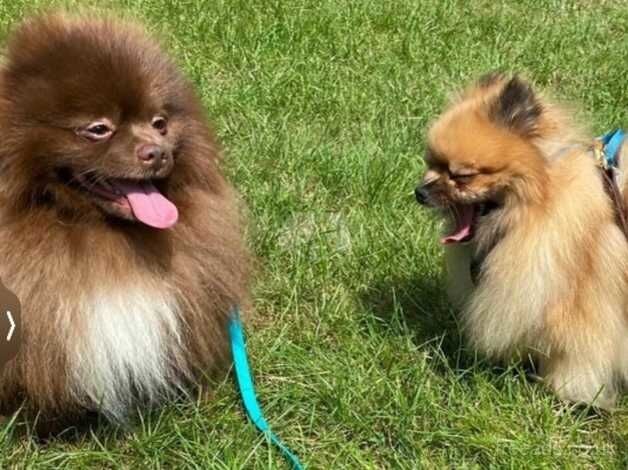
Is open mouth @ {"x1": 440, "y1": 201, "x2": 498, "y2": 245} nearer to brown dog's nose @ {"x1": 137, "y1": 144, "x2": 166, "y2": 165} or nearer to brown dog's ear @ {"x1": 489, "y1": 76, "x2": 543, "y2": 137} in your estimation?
brown dog's ear @ {"x1": 489, "y1": 76, "x2": 543, "y2": 137}

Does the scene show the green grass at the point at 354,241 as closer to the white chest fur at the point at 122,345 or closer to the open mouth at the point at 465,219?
the white chest fur at the point at 122,345

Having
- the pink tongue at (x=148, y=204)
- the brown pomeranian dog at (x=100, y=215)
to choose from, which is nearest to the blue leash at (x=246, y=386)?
the brown pomeranian dog at (x=100, y=215)

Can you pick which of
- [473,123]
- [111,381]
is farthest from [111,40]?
[473,123]

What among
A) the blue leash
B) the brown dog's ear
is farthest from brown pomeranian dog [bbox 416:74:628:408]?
the blue leash

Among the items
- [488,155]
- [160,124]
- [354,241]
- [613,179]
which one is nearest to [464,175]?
[488,155]

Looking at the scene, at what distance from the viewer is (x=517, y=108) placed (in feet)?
7.52

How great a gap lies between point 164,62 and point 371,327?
1215 mm

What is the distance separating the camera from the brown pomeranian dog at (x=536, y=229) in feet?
7.46

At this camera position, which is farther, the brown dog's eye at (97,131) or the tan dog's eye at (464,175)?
the tan dog's eye at (464,175)

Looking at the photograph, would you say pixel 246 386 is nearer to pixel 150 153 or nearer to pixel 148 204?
pixel 148 204

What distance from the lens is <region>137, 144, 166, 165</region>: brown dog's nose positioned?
192 centimetres

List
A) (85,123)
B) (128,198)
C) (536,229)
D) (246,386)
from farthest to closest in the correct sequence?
(246,386), (536,229), (128,198), (85,123)

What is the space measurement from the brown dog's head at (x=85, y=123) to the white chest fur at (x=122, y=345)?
0.22 metres

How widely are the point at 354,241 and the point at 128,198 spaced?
1424 millimetres
